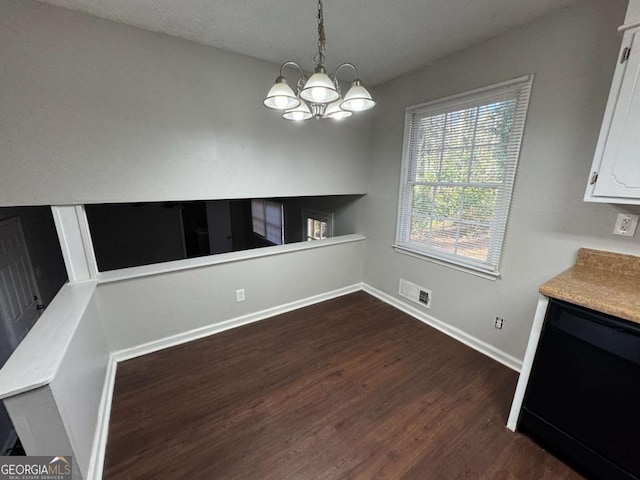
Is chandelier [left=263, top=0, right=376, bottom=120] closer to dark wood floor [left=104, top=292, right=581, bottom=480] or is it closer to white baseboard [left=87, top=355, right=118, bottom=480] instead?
dark wood floor [left=104, top=292, right=581, bottom=480]

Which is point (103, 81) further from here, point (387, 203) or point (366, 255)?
point (366, 255)

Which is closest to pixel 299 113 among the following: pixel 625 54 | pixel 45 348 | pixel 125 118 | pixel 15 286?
pixel 125 118

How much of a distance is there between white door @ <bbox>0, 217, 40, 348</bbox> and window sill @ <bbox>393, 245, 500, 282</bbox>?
12.2 feet

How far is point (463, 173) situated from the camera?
2.34m

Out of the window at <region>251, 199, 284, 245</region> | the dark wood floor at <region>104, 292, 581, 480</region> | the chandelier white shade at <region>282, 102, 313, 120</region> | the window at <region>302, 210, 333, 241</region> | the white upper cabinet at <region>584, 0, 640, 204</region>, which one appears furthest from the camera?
the window at <region>251, 199, 284, 245</region>

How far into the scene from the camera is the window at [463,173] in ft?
6.65

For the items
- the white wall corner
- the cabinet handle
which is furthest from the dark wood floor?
the cabinet handle

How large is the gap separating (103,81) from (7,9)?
494 millimetres

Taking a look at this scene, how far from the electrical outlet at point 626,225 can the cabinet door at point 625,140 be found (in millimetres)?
320

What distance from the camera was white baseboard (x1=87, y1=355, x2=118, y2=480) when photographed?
4.43 ft

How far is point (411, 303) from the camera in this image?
9.78 ft

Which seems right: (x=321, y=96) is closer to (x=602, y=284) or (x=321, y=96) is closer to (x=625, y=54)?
(x=625, y=54)

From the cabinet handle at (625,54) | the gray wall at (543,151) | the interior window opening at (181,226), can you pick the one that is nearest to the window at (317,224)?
the interior window opening at (181,226)

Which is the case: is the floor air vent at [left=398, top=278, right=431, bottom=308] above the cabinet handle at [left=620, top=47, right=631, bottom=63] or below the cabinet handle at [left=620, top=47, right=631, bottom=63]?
below
